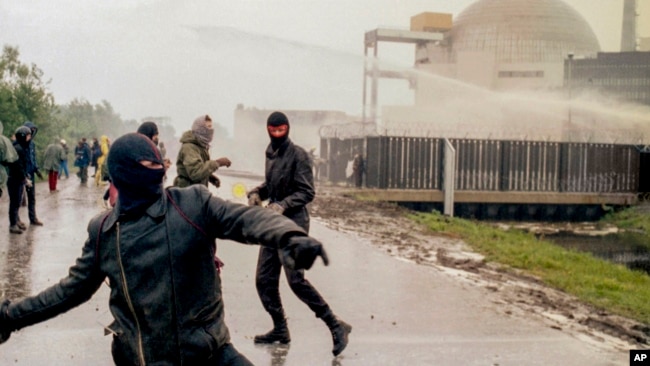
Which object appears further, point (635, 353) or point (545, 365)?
point (635, 353)

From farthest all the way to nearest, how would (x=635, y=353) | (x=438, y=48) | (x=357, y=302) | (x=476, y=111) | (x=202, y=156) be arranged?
(x=438, y=48) → (x=476, y=111) → (x=357, y=302) → (x=202, y=156) → (x=635, y=353)

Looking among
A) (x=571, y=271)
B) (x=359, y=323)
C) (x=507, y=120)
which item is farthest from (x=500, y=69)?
(x=359, y=323)

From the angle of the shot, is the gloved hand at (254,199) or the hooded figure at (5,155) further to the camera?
the hooded figure at (5,155)

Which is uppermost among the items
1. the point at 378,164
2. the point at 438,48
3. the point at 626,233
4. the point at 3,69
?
the point at 438,48

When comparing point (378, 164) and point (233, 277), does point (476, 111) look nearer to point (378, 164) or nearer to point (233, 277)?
point (378, 164)

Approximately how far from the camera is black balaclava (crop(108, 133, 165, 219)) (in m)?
3.19

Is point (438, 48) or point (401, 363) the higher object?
point (438, 48)

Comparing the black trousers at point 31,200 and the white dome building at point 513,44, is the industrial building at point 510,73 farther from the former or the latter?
the black trousers at point 31,200

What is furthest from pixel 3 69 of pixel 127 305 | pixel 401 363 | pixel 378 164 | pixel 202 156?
pixel 127 305

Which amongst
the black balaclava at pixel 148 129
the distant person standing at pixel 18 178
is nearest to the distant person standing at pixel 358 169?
the distant person standing at pixel 18 178

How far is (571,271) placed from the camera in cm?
1263

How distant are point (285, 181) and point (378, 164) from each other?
2128cm

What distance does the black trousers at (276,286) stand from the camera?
20.9ft

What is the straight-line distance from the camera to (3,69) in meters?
26.7
